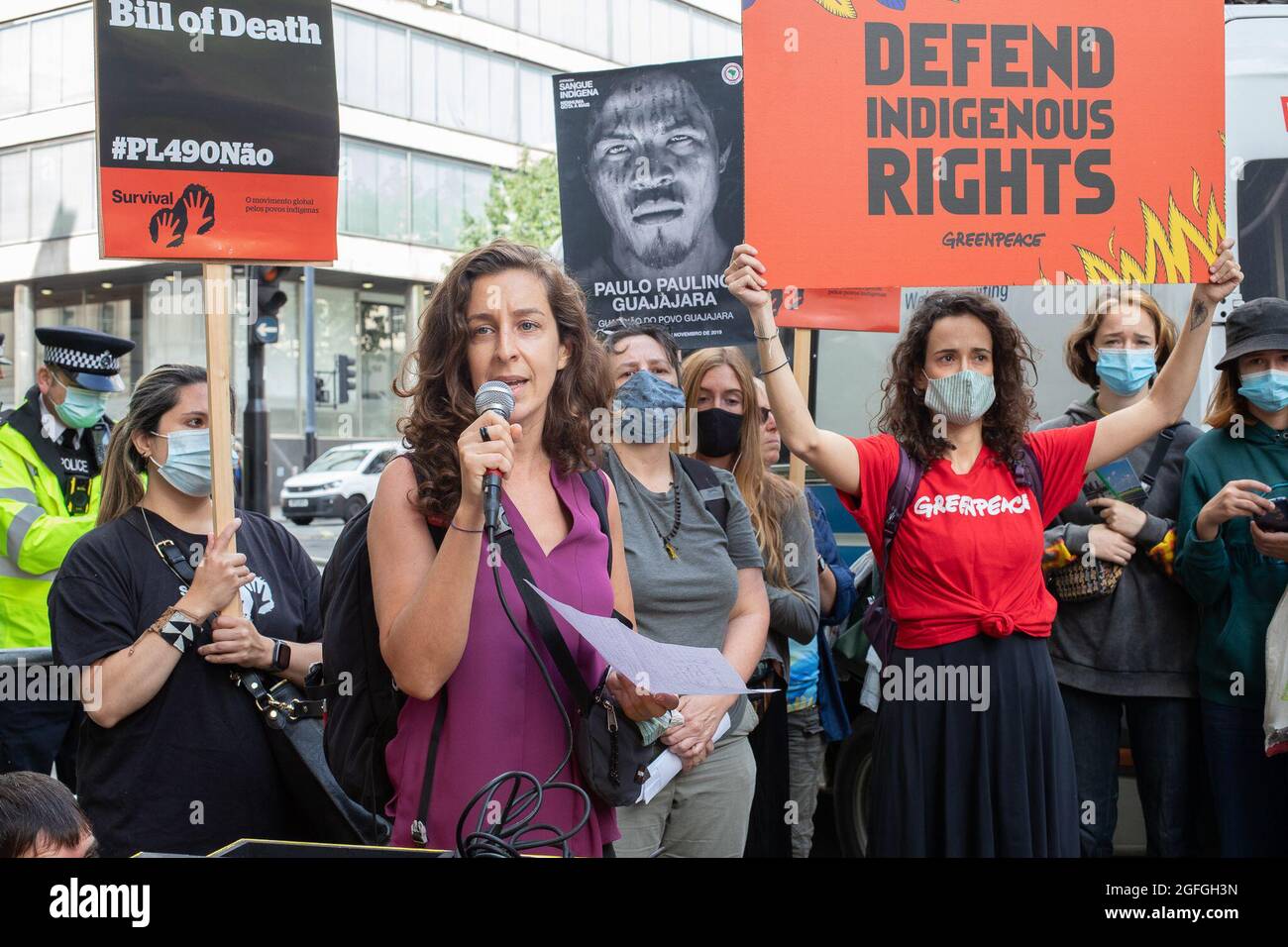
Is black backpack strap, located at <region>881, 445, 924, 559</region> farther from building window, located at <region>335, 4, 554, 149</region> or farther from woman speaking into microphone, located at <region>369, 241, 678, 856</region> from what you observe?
building window, located at <region>335, 4, 554, 149</region>

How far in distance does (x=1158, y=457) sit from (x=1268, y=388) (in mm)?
482

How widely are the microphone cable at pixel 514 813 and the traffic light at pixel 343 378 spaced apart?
28.6 m

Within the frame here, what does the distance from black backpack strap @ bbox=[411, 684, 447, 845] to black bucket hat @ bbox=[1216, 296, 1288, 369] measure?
2.80m

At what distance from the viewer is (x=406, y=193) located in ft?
103

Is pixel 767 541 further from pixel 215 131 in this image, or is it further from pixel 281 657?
pixel 215 131

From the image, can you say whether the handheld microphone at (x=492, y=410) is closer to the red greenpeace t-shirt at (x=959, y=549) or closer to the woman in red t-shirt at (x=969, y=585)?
the woman in red t-shirt at (x=969, y=585)

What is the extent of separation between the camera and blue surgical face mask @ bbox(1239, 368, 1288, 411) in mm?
3797

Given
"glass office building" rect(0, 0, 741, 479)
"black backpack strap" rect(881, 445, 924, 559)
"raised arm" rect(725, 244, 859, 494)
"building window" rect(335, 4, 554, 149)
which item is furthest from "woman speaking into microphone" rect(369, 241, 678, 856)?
"building window" rect(335, 4, 554, 149)

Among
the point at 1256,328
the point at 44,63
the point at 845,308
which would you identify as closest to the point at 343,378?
the point at 44,63

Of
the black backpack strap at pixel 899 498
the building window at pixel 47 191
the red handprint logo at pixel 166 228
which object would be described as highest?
the building window at pixel 47 191

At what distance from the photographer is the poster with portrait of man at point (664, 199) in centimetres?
523

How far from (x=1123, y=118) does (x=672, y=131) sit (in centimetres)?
216

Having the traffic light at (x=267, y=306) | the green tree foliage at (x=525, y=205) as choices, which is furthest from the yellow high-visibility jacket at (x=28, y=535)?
the green tree foliage at (x=525, y=205)
